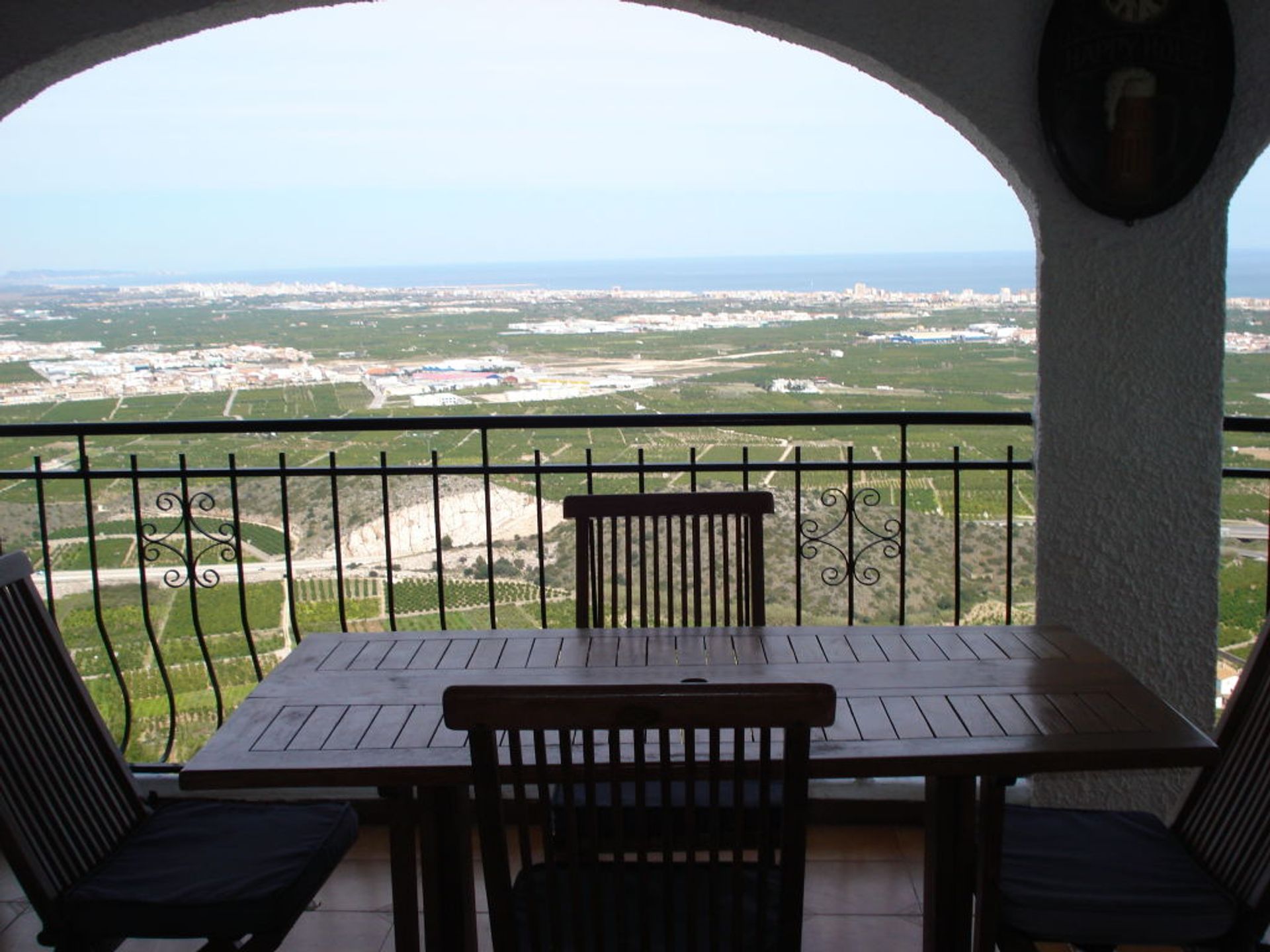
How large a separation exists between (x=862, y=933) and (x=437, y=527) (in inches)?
60.8

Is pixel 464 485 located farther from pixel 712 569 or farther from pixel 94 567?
pixel 712 569

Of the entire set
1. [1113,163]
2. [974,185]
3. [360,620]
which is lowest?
[360,620]

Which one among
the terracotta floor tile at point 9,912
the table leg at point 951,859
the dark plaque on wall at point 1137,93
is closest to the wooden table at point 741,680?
the table leg at point 951,859

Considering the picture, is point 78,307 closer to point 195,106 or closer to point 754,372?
point 195,106

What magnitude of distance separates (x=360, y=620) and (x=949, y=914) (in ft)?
14.3

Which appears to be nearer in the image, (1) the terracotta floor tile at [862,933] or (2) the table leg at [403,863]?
(2) the table leg at [403,863]

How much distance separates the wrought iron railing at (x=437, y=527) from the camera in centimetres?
304

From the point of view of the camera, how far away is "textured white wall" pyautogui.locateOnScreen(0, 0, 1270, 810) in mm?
2803

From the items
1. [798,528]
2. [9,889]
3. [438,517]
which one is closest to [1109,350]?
[798,528]

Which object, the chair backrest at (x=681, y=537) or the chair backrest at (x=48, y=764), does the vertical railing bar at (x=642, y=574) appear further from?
the chair backrest at (x=48, y=764)

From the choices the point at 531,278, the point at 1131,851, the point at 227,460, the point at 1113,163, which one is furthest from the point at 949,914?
the point at 531,278

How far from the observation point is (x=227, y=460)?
3.11 m

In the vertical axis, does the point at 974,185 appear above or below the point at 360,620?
above

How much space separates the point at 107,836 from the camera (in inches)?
78.1
